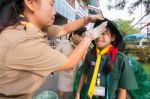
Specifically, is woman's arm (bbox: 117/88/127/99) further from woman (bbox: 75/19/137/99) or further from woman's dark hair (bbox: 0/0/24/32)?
woman's dark hair (bbox: 0/0/24/32)

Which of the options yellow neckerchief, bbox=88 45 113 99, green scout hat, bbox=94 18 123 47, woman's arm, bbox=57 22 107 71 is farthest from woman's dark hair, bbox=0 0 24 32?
yellow neckerchief, bbox=88 45 113 99

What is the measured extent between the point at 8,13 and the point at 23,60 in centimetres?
35

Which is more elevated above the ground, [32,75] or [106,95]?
[32,75]

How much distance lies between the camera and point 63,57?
218 cm

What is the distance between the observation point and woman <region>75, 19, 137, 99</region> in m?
3.39

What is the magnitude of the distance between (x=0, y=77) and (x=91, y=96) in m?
1.55

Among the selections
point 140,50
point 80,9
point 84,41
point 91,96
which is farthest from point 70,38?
point 80,9

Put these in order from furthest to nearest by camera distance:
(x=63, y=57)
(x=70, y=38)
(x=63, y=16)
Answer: (x=63, y=16)
(x=70, y=38)
(x=63, y=57)

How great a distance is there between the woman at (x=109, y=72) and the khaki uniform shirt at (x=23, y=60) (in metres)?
1.35

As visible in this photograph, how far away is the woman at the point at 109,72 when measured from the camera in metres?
3.39

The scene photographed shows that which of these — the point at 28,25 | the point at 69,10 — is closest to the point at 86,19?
the point at 28,25

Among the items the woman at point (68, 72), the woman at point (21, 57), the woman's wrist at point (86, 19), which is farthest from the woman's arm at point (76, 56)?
the woman at point (68, 72)

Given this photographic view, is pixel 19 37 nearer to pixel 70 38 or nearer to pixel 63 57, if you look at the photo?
pixel 63 57

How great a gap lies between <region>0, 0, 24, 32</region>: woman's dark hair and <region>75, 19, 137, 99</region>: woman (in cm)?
127
